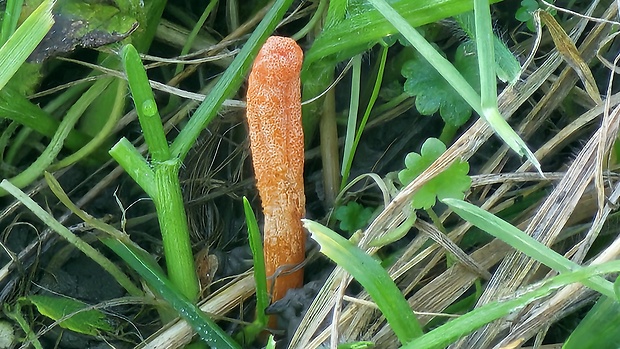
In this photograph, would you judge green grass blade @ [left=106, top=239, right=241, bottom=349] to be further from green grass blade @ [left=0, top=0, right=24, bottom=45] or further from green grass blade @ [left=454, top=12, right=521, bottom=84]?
green grass blade @ [left=454, top=12, right=521, bottom=84]

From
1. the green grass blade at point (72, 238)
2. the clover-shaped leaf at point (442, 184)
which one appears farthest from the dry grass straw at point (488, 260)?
the green grass blade at point (72, 238)

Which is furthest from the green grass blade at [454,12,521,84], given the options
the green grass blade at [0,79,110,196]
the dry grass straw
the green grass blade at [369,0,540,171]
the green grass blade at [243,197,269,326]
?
the green grass blade at [0,79,110,196]

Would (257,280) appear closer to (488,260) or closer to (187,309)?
(187,309)

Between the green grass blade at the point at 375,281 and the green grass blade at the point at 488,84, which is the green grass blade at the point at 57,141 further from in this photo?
the green grass blade at the point at 488,84

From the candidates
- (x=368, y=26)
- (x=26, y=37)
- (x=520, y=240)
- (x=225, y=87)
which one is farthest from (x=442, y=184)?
(x=26, y=37)

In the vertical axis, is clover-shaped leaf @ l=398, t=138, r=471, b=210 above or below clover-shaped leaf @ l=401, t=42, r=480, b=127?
below
